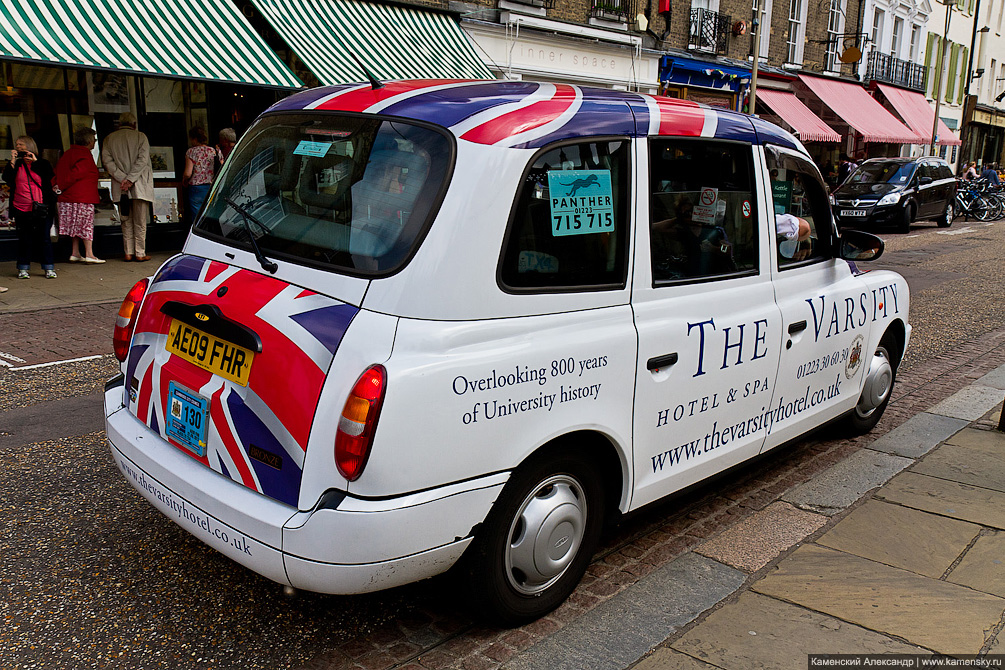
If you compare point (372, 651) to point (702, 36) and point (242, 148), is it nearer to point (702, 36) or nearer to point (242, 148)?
point (242, 148)

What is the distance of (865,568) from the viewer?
353 centimetres

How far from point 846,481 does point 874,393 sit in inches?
33.3

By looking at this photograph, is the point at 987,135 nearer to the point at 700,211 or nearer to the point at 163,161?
the point at 163,161

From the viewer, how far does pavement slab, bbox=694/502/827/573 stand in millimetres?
3639

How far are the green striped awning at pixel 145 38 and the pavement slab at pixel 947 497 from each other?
9.26 m

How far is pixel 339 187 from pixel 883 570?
2.74 m

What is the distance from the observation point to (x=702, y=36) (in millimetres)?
Result: 22734

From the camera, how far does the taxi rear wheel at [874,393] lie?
198 inches

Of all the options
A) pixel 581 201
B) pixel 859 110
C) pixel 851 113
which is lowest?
pixel 581 201

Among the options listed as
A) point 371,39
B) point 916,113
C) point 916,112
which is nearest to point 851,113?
point 916,113

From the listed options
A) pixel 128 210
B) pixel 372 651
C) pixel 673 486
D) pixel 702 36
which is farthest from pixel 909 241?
pixel 372 651

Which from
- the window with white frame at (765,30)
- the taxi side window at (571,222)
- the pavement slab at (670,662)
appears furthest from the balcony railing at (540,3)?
the pavement slab at (670,662)

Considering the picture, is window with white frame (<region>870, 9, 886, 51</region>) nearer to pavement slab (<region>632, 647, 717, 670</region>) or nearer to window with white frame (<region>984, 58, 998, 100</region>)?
window with white frame (<region>984, 58, 998, 100</region>)

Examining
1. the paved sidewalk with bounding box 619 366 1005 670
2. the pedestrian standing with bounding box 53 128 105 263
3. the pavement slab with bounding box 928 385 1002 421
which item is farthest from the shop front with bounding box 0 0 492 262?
the paved sidewalk with bounding box 619 366 1005 670
